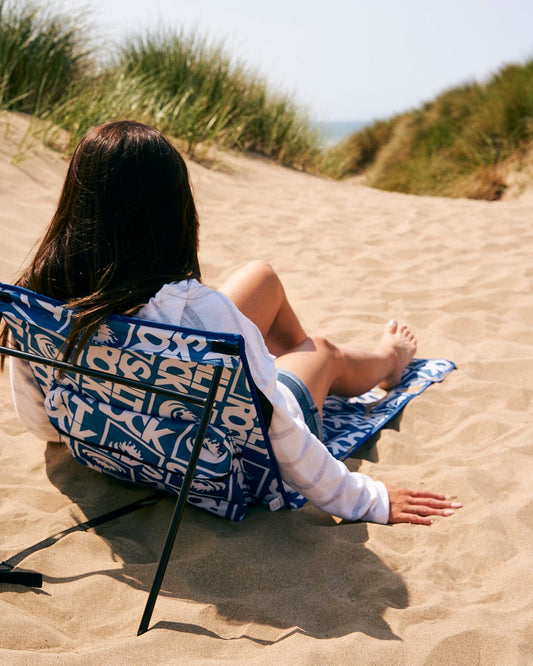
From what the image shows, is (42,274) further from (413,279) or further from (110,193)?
(413,279)

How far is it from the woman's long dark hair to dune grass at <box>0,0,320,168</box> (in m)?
4.26

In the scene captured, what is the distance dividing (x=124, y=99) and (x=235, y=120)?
90.0 inches

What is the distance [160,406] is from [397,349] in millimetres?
1480

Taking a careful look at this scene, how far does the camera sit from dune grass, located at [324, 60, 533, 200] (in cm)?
911

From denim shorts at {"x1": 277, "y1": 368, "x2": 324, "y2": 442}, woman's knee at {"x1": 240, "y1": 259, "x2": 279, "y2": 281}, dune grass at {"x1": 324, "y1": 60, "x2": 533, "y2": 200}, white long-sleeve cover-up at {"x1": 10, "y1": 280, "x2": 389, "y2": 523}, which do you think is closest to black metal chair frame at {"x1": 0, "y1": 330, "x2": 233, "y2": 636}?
white long-sleeve cover-up at {"x1": 10, "y1": 280, "x2": 389, "y2": 523}

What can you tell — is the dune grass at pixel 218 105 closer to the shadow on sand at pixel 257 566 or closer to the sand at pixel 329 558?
the sand at pixel 329 558

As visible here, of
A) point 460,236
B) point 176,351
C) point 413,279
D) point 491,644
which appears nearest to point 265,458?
point 176,351

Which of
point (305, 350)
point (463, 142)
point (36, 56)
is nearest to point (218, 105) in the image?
point (36, 56)

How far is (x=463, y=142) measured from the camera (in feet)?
32.4

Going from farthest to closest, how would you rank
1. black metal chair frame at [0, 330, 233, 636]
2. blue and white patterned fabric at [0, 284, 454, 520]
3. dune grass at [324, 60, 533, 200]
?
1. dune grass at [324, 60, 533, 200]
2. blue and white patterned fabric at [0, 284, 454, 520]
3. black metal chair frame at [0, 330, 233, 636]

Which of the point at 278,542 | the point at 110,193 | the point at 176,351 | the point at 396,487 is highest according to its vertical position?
the point at 110,193

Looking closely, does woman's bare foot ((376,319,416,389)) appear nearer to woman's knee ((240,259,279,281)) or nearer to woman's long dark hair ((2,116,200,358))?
woman's knee ((240,259,279,281))

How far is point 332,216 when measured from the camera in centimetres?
611

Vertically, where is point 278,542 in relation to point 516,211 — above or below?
below
